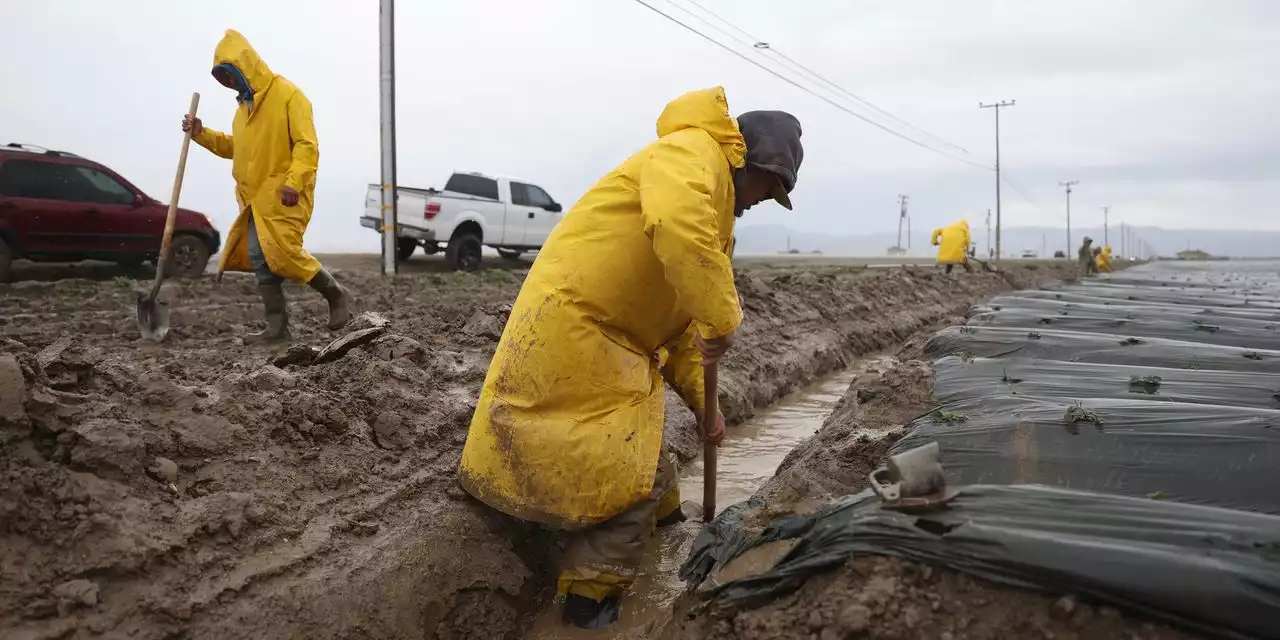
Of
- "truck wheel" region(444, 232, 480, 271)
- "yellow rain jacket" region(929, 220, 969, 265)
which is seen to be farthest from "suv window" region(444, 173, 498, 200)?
"yellow rain jacket" region(929, 220, 969, 265)

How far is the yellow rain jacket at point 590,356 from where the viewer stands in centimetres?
230

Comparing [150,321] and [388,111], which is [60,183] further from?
[150,321]

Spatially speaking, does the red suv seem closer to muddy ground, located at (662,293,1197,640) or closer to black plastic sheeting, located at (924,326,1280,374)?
black plastic sheeting, located at (924,326,1280,374)

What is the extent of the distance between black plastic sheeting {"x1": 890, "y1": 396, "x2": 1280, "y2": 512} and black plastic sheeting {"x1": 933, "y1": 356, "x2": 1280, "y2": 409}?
691mm

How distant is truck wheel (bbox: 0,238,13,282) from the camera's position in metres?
7.49

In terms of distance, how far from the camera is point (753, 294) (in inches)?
313

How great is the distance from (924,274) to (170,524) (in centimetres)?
1432

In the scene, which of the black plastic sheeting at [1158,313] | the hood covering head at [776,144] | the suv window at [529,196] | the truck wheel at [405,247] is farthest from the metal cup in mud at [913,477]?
the suv window at [529,196]

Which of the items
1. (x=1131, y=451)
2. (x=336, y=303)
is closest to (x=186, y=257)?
(x=336, y=303)

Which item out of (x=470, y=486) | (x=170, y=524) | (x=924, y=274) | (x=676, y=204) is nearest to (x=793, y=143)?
(x=676, y=204)

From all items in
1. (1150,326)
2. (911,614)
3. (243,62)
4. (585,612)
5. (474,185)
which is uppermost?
(474,185)

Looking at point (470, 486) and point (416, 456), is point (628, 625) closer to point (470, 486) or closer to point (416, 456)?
point (470, 486)

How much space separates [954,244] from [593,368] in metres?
15.7

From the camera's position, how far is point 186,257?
8.70m
